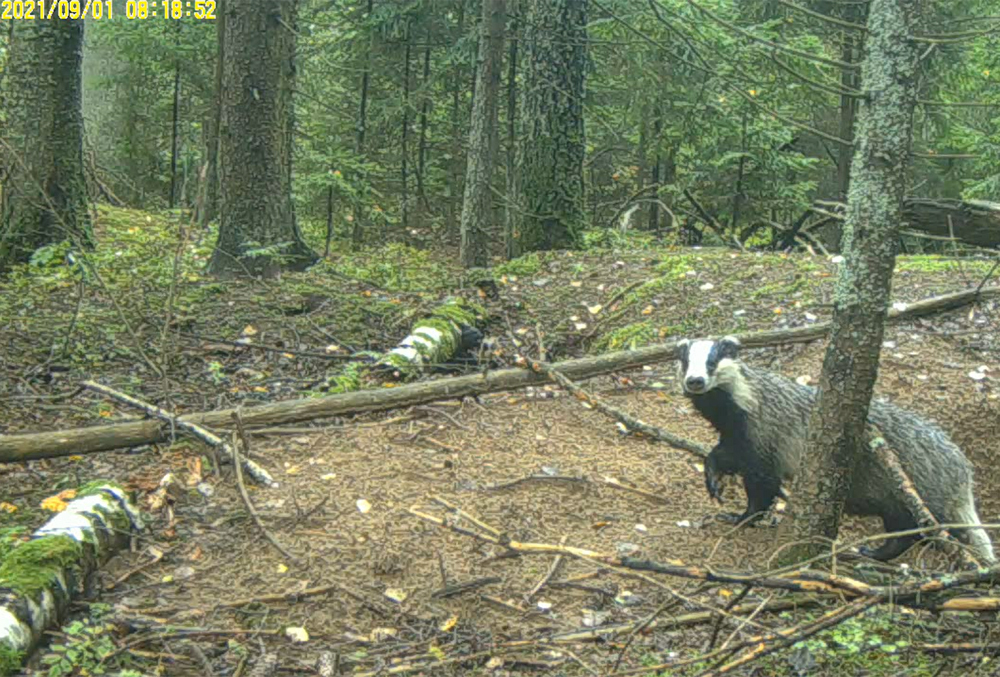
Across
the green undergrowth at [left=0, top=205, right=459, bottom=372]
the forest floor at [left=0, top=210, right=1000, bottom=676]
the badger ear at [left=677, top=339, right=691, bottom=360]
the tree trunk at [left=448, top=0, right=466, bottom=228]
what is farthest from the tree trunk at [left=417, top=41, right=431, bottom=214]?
the badger ear at [left=677, top=339, right=691, bottom=360]

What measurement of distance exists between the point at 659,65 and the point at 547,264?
16.5 ft

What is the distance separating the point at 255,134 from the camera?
8781 mm

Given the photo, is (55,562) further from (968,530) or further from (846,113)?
(846,113)

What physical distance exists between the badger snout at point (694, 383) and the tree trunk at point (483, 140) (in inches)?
225

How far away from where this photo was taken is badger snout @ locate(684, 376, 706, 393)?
481cm

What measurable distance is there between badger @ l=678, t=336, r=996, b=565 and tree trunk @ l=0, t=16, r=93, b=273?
23.1ft

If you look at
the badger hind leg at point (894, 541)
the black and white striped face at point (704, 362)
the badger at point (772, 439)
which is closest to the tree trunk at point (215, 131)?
the black and white striped face at point (704, 362)

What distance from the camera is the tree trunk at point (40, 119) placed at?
9461mm

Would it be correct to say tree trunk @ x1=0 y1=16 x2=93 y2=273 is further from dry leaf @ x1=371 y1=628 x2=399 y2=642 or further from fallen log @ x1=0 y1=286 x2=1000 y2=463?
dry leaf @ x1=371 y1=628 x2=399 y2=642

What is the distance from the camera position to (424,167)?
51.6 feet

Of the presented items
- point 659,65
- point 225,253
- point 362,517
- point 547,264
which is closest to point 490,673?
point 362,517

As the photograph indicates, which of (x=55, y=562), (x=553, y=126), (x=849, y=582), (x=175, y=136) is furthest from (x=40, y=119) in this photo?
(x=849, y=582)

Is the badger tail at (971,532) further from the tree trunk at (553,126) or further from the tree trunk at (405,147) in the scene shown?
the tree trunk at (405,147)

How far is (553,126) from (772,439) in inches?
261
